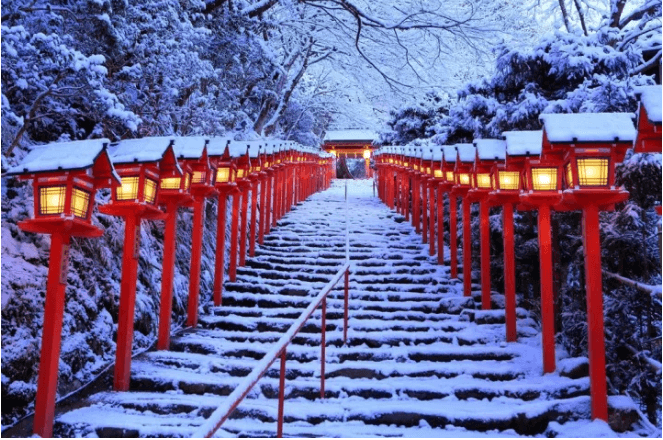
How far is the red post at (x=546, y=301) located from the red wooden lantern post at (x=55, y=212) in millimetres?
5022

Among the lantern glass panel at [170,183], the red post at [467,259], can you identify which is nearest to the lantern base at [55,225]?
the lantern glass panel at [170,183]

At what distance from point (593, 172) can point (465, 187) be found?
158 inches

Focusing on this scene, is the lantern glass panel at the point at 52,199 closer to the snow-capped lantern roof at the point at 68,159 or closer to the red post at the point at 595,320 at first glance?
the snow-capped lantern roof at the point at 68,159

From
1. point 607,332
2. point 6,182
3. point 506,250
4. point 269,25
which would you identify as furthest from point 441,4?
point 6,182

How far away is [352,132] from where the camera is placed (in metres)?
43.9

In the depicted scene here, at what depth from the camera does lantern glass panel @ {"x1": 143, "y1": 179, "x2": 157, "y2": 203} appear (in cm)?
589

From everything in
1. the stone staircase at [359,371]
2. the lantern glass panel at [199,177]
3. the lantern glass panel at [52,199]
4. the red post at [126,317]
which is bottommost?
the stone staircase at [359,371]

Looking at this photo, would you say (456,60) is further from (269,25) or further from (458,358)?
(458,358)

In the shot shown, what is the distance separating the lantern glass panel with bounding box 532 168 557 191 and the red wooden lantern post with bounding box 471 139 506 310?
4.04ft

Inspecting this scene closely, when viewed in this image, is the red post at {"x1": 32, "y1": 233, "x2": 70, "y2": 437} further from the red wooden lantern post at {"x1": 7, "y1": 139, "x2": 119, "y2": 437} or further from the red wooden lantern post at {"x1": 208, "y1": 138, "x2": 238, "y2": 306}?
the red wooden lantern post at {"x1": 208, "y1": 138, "x2": 238, "y2": 306}

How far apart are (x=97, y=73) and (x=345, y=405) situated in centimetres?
451

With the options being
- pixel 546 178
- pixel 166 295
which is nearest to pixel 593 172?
pixel 546 178

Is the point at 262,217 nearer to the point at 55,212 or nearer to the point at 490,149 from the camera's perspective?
the point at 490,149

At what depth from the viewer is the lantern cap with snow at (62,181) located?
183 inches
